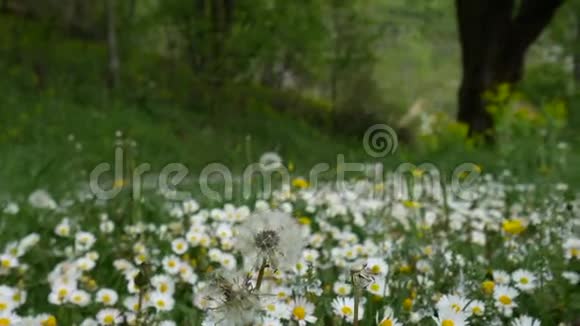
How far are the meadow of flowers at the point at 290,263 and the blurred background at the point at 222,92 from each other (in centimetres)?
151

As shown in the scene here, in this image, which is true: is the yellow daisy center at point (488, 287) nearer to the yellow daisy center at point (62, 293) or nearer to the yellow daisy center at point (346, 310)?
the yellow daisy center at point (346, 310)

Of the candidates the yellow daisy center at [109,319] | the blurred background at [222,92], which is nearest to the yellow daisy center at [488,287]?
the yellow daisy center at [109,319]

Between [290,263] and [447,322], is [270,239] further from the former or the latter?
[447,322]

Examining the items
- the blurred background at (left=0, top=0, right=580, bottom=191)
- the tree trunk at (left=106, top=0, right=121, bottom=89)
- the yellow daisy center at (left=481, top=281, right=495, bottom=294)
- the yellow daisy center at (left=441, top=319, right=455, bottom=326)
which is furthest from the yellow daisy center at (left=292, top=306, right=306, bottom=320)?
the tree trunk at (left=106, top=0, right=121, bottom=89)

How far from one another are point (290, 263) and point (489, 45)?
892 cm

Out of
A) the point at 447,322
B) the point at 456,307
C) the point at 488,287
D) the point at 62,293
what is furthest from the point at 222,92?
the point at 447,322

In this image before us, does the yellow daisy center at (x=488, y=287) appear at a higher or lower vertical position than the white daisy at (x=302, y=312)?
higher

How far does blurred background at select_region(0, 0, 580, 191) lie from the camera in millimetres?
7289

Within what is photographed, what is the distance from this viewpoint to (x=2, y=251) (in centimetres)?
248

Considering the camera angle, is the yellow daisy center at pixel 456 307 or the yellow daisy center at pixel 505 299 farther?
the yellow daisy center at pixel 505 299

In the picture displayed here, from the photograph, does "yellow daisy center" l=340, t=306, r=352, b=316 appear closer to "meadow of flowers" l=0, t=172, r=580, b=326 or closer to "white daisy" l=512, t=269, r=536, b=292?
"meadow of flowers" l=0, t=172, r=580, b=326

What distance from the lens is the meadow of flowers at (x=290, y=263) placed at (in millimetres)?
1371

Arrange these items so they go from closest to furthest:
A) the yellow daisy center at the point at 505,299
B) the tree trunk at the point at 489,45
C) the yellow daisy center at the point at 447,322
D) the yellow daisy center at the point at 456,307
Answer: the yellow daisy center at the point at 447,322 → the yellow daisy center at the point at 456,307 → the yellow daisy center at the point at 505,299 → the tree trunk at the point at 489,45

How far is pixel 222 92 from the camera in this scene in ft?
42.6
